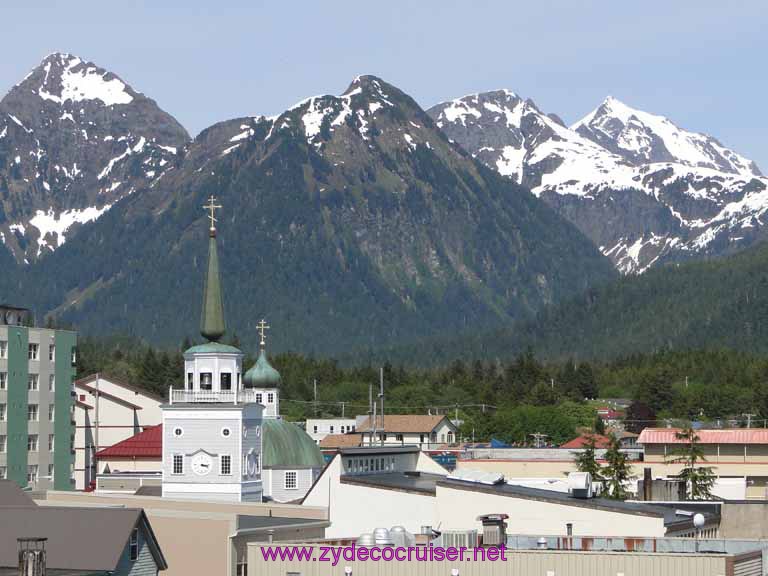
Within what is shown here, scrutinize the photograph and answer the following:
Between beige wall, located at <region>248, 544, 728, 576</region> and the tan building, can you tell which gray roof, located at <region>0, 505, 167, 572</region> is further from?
beige wall, located at <region>248, 544, 728, 576</region>

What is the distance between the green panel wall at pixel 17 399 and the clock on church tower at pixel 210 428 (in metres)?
21.6

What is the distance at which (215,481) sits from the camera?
12250cm

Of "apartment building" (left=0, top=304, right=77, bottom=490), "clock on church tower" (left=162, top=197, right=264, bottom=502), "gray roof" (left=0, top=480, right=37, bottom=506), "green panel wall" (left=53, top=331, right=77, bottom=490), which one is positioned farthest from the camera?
"green panel wall" (left=53, top=331, right=77, bottom=490)

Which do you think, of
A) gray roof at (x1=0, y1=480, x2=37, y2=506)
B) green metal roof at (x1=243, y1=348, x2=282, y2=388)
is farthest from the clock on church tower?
gray roof at (x1=0, y1=480, x2=37, y2=506)

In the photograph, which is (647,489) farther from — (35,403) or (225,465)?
(35,403)

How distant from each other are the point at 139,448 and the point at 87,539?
112070mm

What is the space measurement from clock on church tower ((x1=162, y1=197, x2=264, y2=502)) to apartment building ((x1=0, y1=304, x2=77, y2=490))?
1963 cm

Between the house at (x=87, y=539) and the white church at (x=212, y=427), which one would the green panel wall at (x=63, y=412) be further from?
the house at (x=87, y=539)

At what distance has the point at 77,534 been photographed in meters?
65.6

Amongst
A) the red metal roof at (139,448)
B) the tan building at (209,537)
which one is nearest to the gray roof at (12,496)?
the tan building at (209,537)

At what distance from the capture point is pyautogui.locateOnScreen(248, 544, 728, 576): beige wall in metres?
52.3

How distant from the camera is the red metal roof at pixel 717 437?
148 metres

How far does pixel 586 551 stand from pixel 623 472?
2239 inches

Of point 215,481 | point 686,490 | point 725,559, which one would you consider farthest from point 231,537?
point 215,481
